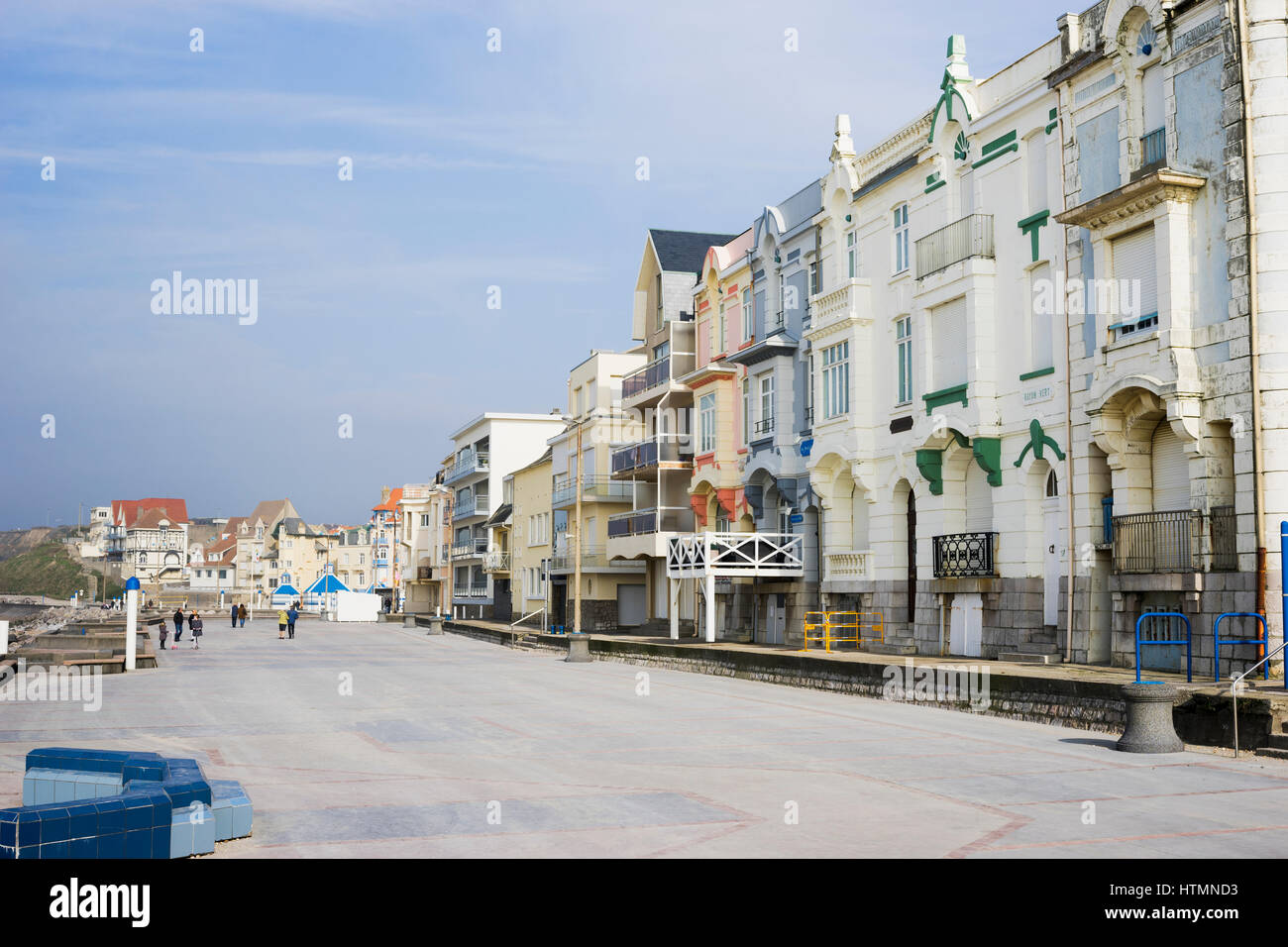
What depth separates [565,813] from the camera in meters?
10.3

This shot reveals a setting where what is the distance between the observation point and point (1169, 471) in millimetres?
20703

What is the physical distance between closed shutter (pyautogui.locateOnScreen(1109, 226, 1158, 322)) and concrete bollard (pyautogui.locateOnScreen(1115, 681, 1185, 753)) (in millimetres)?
8535

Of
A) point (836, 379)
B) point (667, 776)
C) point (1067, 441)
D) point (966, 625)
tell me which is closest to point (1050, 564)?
point (1067, 441)

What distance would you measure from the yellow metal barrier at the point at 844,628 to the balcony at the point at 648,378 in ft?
47.5

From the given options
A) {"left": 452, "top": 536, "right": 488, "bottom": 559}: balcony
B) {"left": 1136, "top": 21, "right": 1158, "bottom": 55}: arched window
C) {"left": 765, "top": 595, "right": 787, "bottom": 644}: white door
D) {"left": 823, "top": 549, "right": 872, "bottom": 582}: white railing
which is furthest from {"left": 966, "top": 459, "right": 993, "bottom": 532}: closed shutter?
{"left": 452, "top": 536, "right": 488, "bottom": 559}: balcony

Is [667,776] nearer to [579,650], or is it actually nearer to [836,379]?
[836,379]

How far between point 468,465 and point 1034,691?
68.4 metres

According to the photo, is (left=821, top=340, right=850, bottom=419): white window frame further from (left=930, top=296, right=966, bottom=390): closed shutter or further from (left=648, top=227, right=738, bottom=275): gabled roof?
(left=648, top=227, right=738, bottom=275): gabled roof

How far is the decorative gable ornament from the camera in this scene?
86.9ft

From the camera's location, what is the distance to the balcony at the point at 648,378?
45463 mm

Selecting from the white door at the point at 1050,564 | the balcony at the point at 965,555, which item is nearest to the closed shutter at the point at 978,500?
the balcony at the point at 965,555
